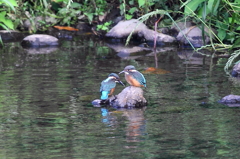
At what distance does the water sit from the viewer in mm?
4191

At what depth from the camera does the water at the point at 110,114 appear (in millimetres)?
4191

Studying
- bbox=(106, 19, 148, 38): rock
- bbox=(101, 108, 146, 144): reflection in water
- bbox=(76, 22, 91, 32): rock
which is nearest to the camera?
bbox=(101, 108, 146, 144): reflection in water

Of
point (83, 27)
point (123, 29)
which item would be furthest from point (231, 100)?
point (83, 27)

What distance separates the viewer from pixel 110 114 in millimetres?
5453

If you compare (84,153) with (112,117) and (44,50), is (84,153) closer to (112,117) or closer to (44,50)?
(112,117)

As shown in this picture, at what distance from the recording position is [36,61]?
9023mm

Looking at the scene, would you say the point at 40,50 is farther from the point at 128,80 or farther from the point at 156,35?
the point at 128,80

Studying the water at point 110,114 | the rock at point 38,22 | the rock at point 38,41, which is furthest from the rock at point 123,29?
the water at point 110,114

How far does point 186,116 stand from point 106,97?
1015mm

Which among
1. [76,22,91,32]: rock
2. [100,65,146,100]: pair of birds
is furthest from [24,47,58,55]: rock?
[100,65,146,100]: pair of birds

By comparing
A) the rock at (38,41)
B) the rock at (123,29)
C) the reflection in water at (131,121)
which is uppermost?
the rock at (123,29)

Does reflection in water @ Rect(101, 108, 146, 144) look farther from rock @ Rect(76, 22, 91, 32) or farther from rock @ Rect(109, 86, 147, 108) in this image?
rock @ Rect(76, 22, 91, 32)

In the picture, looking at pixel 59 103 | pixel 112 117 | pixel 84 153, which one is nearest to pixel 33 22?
pixel 59 103

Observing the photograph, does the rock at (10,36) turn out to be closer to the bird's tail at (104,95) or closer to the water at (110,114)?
the water at (110,114)
